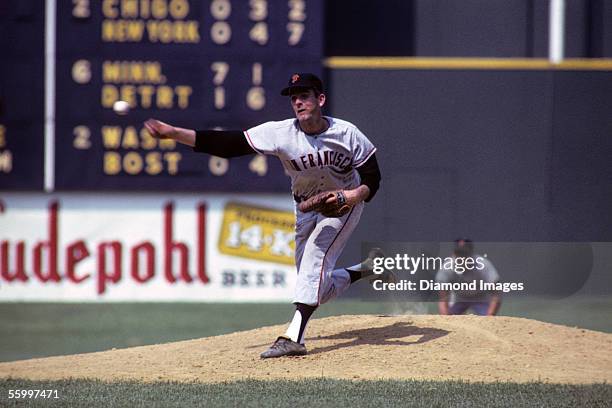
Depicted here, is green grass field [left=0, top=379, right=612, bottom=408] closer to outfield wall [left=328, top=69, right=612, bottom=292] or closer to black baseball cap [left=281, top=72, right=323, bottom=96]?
black baseball cap [left=281, top=72, right=323, bottom=96]

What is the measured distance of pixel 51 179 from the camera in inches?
427

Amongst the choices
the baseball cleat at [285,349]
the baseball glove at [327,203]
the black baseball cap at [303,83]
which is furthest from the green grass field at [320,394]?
the black baseball cap at [303,83]

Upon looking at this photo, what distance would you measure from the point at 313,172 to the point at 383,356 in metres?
1.06

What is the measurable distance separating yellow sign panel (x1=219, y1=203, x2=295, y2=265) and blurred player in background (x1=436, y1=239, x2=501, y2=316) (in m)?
3.46

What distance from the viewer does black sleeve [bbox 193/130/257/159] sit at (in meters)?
5.47

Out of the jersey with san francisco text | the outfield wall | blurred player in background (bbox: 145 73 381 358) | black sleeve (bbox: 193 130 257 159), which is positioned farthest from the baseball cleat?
the outfield wall

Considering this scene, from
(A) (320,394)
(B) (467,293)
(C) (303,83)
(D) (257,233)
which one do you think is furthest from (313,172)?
(D) (257,233)

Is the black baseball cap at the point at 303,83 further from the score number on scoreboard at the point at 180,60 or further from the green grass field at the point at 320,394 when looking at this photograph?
the score number on scoreboard at the point at 180,60

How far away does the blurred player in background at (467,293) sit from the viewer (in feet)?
23.2

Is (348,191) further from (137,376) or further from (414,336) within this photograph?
(137,376)

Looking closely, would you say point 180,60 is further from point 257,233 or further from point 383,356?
point 383,356

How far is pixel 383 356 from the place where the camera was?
226 inches

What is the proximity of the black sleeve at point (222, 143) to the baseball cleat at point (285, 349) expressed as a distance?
1043 millimetres

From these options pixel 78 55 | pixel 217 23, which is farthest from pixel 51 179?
pixel 217 23
